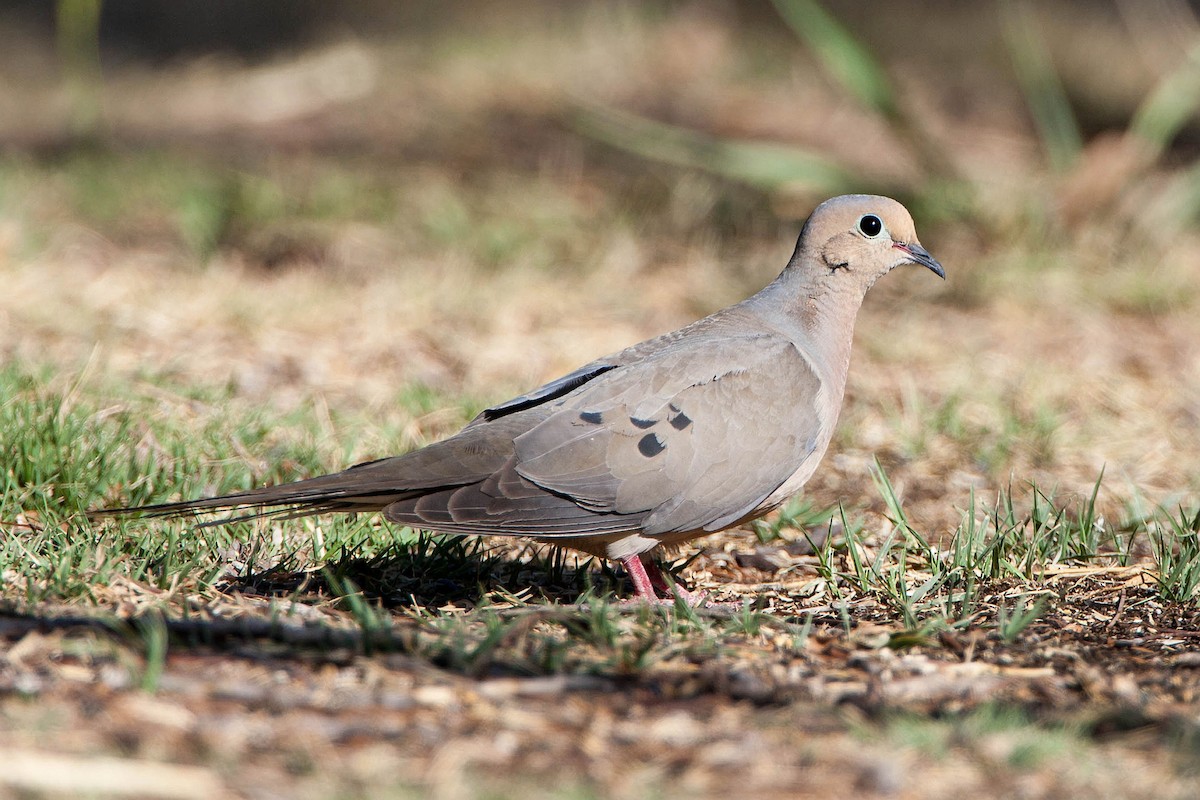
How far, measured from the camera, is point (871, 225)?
4.01 m

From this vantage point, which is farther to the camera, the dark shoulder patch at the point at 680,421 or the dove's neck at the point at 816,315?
the dove's neck at the point at 816,315

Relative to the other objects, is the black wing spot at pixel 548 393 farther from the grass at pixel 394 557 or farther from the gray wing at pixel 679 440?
the grass at pixel 394 557

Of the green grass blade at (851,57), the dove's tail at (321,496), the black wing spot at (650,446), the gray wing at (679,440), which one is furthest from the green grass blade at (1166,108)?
the dove's tail at (321,496)

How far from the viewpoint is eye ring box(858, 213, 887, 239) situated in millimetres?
3994

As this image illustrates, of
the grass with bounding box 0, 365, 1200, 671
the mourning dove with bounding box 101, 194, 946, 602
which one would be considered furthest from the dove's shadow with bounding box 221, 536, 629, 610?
the mourning dove with bounding box 101, 194, 946, 602

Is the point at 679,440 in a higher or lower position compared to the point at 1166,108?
lower

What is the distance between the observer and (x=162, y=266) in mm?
6258

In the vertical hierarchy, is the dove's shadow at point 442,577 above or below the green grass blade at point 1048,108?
below

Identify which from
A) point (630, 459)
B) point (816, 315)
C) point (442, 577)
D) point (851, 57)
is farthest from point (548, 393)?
point (851, 57)

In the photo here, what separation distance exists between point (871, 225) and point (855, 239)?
78 millimetres

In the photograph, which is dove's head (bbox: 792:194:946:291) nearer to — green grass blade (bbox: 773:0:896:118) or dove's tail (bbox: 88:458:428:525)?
dove's tail (bbox: 88:458:428:525)

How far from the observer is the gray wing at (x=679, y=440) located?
130 inches

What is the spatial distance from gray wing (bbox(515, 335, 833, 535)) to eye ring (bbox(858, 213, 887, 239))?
0.69 metres

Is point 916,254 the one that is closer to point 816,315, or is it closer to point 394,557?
point 816,315
